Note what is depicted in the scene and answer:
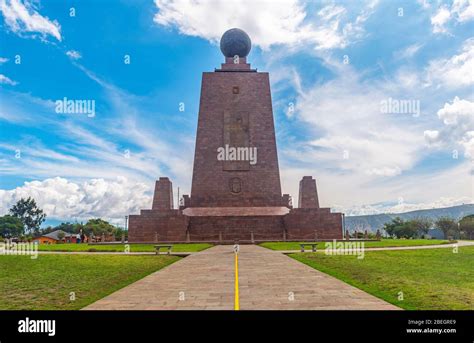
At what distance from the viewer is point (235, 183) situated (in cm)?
3894

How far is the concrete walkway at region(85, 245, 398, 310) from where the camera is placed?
6.98 meters

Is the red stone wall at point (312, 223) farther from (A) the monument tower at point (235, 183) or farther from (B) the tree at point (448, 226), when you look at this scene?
(B) the tree at point (448, 226)

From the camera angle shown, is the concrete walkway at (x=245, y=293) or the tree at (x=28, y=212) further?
the tree at (x=28, y=212)

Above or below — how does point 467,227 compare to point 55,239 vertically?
above

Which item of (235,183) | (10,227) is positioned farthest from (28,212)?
(235,183)

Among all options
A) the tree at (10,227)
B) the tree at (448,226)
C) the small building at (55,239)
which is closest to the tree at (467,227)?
the tree at (448,226)

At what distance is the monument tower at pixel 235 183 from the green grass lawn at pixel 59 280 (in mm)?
17808

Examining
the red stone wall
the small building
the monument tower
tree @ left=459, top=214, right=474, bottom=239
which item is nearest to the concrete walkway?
the monument tower

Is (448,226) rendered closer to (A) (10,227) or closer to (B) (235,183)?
(B) (235,183)

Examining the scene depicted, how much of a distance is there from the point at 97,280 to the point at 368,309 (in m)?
7.02

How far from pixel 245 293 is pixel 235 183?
101 ft

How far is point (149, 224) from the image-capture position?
32781 millimetres

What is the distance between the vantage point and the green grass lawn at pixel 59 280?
306 inches
